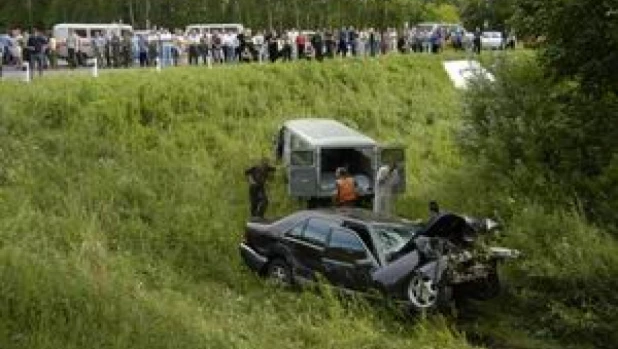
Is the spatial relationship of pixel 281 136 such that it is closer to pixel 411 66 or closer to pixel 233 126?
pixel 233 126

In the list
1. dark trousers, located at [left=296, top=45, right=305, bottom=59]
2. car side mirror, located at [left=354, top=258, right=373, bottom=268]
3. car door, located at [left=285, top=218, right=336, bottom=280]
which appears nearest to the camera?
car side mirror, located at [left=354, top=258, right=373, bottom=268]

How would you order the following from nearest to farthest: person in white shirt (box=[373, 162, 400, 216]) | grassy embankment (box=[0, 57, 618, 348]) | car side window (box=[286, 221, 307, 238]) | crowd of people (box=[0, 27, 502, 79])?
grassy embankment (box=[0, 57, 618, 348])
car side window (box=[286, 221, 307, 238])
person in white shirt (box=[373, 162, 400, 216])
crowd of people (box=[0, 27, 502, 79])

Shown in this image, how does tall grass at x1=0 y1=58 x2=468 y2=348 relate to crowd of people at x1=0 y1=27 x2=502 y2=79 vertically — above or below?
below

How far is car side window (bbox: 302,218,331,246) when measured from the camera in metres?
15.3

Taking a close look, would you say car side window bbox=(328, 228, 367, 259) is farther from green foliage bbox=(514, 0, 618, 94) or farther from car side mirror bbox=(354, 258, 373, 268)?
green foliage bbox=(514, 0, 618, 94)

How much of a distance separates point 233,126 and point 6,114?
5756mm

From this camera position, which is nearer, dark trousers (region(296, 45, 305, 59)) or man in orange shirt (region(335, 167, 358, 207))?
man in orange shirt (region(335, 167, 358, 207))

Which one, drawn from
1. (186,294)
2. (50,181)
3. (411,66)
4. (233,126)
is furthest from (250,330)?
(411,66)

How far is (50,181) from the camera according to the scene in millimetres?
19734

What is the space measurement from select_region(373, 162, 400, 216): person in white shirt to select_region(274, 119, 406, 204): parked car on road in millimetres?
578

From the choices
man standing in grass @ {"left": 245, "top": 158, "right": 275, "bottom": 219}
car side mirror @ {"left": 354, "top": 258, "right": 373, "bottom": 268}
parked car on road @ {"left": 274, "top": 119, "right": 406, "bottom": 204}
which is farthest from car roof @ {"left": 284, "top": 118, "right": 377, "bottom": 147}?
car side mirror @ {"left": 354, "top": 258, "right": 373, "bottom": 268}

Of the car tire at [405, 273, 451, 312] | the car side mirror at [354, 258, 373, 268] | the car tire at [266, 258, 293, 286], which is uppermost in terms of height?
the car side mirror at [354, 258, 373, 268]

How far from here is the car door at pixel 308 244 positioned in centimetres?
1520

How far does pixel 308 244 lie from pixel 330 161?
617 centimetres
